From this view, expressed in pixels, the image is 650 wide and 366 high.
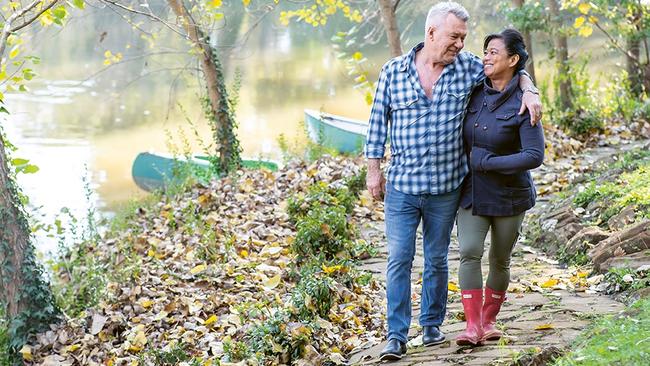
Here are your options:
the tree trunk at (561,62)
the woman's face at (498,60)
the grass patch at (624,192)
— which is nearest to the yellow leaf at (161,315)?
the woman's face at (498,60)

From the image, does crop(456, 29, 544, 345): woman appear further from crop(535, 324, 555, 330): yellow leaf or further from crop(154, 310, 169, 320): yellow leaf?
crop(154, 310, 169, 320): yellow leaf

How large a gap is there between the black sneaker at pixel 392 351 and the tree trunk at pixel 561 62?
9.41 meters

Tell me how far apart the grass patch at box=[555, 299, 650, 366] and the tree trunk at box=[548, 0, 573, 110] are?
30.6 feet

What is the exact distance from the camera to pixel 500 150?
4508mm

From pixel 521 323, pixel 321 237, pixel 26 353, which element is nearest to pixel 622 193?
pixel 321 237

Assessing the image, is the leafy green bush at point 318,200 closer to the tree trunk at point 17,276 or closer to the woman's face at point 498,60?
the tree trunk at point 17,276

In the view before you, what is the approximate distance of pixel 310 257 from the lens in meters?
7.20

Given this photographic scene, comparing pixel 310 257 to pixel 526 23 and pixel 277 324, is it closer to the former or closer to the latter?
pixel 277 324

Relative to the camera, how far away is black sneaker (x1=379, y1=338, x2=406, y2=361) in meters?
4.70

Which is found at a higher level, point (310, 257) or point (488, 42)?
point (488, 42)

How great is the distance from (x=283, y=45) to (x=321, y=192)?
2400 centimetres

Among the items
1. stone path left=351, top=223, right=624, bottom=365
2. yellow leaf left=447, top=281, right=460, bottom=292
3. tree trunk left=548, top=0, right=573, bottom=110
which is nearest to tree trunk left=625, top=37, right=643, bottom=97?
tree trunk left=548, top=0, right=573, bottom=110

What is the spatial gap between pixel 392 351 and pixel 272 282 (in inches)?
92.2

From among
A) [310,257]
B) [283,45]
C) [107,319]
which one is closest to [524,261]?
[310,257]
